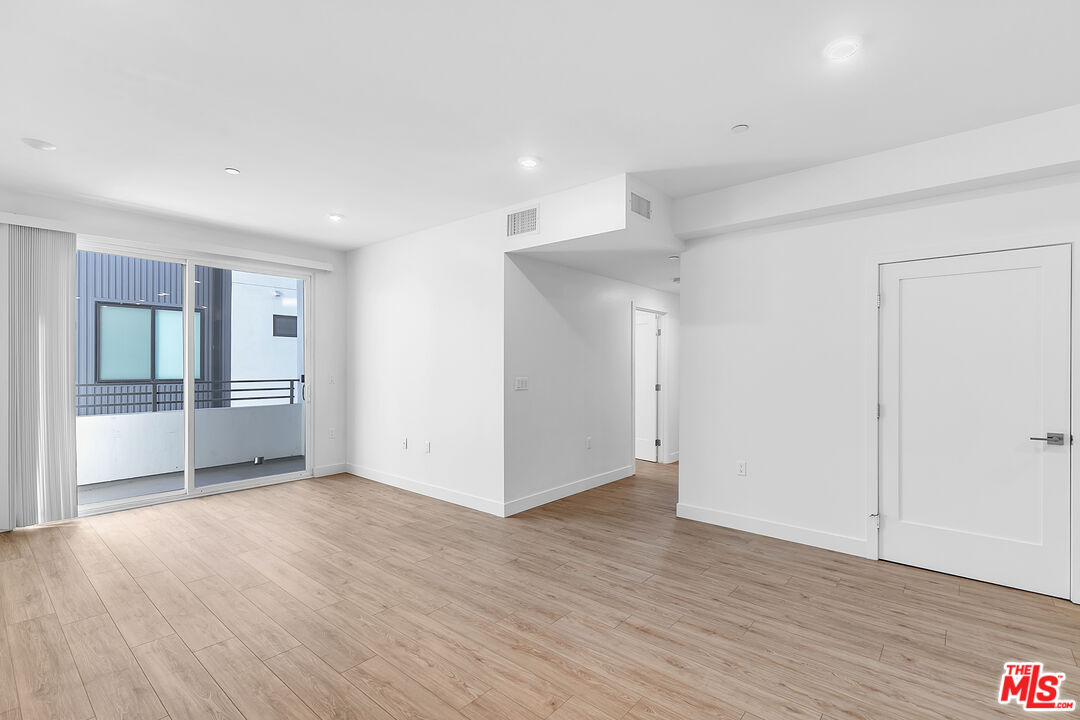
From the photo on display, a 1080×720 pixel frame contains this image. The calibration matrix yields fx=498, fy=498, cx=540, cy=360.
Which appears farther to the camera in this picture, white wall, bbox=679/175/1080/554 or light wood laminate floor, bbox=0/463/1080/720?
white wall, bbox=679/175/1080/554

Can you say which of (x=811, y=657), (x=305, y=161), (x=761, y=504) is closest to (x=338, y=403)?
(x=305, y=161)

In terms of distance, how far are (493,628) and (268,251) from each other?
4909 mm

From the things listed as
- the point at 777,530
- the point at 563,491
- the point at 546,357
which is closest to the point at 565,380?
the point at 546,357

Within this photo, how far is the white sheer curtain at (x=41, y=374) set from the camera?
13.5 feet

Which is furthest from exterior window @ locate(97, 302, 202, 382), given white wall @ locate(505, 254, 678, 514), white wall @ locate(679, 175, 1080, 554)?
white wall @ locate(679, 175, 1080, 554)

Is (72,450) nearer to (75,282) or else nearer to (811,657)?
(75,282)

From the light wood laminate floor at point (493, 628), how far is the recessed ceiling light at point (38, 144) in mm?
2766

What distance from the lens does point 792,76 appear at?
8.00 ft

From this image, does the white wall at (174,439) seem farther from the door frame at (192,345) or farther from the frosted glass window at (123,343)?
the frosted glass window at (123,343)

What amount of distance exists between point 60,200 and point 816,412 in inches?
256

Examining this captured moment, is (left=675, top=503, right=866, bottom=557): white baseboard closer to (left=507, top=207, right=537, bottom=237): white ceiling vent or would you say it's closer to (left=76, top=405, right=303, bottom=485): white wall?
(left=507, top=207, right=537, bottom=237): white ceiling vent

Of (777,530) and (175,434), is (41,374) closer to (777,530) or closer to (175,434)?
(175,434)

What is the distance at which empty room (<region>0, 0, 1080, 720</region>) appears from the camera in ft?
7.03

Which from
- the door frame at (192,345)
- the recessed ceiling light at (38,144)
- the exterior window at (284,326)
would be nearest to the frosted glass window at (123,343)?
the door frame at (192,345)
